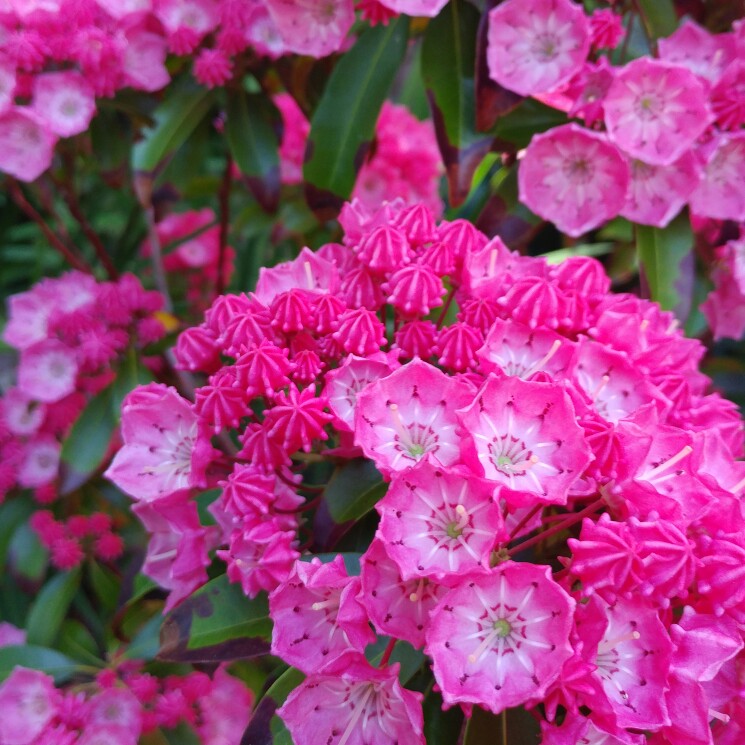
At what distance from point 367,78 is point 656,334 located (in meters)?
0.65

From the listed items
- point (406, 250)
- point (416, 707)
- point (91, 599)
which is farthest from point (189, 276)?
point (416, 707)

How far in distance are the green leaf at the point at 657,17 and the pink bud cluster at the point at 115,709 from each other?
4.11 feet

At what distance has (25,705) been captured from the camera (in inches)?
49.5

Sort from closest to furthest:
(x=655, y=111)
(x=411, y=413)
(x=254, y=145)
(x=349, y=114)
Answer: (x=411, y=413), (x=655, y=111), (x=349, y=114), (x=254, y=145)

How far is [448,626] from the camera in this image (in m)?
0.71

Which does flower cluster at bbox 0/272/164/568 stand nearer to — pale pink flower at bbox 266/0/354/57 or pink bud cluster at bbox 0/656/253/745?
pink bud cluster at bbox 0/656/253/745

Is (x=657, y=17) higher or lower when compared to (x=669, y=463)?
higher

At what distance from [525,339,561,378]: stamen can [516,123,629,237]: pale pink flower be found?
16.4 inches

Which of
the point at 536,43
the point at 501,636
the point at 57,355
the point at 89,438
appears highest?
the point at 536,43

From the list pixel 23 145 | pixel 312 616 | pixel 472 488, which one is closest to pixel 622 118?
pixel 472 488

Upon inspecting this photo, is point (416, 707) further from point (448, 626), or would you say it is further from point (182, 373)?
point (182, 373)

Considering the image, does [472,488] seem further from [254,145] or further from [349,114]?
[254,145]

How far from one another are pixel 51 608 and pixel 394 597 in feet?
3.17

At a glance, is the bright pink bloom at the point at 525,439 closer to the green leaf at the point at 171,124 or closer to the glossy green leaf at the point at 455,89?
the glossy green leaf at the point at 455,89
